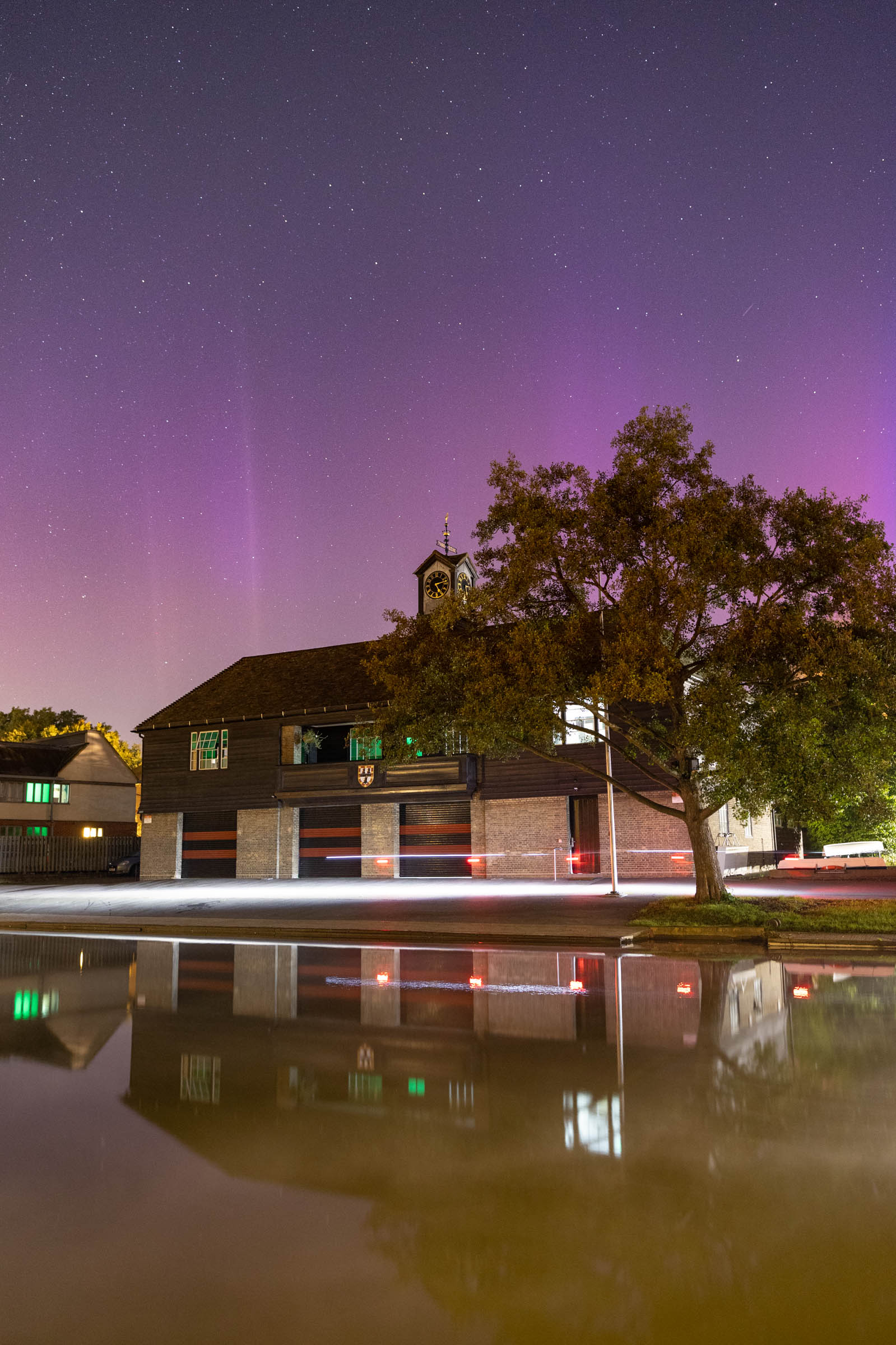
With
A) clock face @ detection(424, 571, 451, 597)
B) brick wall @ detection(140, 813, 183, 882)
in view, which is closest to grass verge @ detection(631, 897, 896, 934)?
clock face @ detection(424, 571, 451, 597)

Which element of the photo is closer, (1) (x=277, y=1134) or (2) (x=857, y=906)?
(1) (x=277, y=1134)

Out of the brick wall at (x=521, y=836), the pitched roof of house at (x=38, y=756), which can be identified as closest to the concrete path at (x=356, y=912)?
the brick wall at (x=521, y=836)

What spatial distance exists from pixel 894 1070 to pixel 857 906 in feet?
38.1

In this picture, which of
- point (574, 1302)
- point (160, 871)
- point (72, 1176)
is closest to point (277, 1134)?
point (72, 1176)

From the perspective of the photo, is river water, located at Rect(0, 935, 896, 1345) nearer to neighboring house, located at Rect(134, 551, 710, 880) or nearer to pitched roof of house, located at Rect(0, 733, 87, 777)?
neighboring house, located at Rect(134, 551, 710, 880)

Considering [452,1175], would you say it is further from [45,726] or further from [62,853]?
[45,726]

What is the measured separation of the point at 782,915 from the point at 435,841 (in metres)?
19.5

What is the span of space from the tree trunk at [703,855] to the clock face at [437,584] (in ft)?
73.7

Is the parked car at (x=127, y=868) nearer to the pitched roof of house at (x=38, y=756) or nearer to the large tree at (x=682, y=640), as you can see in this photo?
the pitched roof of house at (x=38, y=756)

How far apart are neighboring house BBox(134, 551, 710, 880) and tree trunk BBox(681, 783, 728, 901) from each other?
9.75 metres

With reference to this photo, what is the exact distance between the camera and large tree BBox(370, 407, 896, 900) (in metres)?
17.1

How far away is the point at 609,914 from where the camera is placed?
1889 centimetres

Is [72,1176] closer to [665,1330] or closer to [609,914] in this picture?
[665,1330]

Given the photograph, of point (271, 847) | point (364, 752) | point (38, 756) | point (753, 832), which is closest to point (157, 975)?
point (364, 752)
